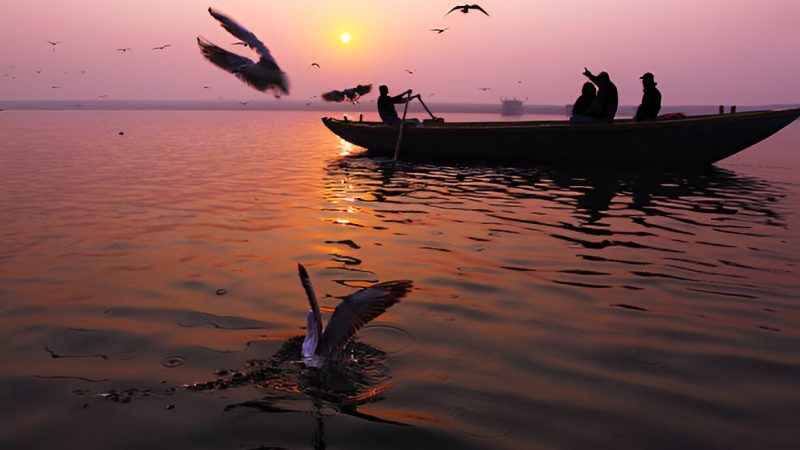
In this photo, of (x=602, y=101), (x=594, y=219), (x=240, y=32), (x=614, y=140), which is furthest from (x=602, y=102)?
(x=240, y=32)

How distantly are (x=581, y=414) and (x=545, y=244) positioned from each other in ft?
17.4

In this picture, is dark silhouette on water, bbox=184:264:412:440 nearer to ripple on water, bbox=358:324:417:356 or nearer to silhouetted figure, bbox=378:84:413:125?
ripple on water, bbox=358:324:417:356

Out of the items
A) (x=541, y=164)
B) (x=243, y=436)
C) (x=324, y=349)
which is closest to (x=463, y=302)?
(x=324, y=349)

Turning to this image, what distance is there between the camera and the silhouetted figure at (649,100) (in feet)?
58.7

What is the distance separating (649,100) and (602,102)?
1.86 meters

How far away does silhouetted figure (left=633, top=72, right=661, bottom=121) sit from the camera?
17906 millimetres

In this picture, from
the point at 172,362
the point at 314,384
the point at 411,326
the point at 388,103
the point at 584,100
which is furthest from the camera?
the point at 388,103

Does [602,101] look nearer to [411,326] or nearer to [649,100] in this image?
[649,100]

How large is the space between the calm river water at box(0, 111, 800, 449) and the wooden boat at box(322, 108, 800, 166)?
5279 millimetres

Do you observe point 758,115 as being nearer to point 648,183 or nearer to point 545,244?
point 648,183

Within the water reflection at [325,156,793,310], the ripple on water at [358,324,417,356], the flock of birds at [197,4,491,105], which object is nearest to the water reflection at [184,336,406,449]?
the ripple on water at [358,324,417,356]

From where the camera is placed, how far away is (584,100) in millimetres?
18594

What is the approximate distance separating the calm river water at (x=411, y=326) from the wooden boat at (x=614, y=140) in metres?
5.28

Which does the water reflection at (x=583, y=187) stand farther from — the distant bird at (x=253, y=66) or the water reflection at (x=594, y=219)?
the distant bird at (x=253, y=66)
